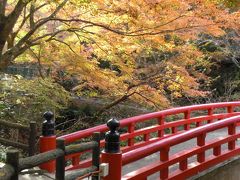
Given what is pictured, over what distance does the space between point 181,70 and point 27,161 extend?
7.79m

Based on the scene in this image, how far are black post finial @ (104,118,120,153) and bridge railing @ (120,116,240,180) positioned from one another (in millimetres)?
276

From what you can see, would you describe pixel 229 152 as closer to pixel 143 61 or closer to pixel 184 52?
pixel 184 52

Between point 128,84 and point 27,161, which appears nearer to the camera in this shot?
point 27,161

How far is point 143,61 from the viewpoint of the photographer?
1343 centimetres

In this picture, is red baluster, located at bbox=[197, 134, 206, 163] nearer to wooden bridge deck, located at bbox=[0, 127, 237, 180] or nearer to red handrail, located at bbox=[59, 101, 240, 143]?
wooden bridge deck, located at bbox=[0, 127, 237, 180]

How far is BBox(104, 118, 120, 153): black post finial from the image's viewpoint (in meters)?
4.19

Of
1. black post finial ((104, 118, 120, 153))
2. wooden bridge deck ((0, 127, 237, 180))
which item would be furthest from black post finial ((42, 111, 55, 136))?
black post finial ((104, 118, 120, 153))

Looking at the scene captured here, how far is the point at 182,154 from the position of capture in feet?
18.3

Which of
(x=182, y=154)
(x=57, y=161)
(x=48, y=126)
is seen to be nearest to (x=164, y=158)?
(x=182, y=154)

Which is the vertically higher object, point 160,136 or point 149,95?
point 149,95

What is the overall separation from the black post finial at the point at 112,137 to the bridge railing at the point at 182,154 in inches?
10.9

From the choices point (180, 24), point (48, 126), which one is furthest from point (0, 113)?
point (180, 24)

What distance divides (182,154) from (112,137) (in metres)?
1.74

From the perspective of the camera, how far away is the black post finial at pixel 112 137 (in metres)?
4.19
